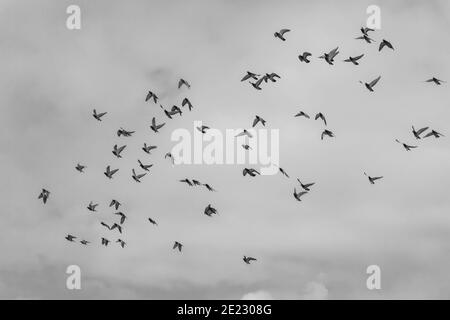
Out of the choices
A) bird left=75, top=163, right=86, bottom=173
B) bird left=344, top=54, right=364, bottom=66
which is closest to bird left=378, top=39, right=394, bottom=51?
bird left=344, top=54, right=364, bottom=66

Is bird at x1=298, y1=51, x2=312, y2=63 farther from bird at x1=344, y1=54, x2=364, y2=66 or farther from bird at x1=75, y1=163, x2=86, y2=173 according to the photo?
bird at x1=75, y1=163, x2=86, y2=173

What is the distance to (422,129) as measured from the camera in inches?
4510

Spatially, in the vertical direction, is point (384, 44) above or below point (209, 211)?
above

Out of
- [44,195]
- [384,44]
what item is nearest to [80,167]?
[44,195]

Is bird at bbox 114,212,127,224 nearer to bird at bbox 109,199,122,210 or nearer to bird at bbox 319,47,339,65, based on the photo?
bird at bbox 109,199,122,210

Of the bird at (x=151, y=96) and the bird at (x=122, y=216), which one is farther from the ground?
the bird at (x=151, y=96)

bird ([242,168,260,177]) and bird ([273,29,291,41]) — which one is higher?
bird ([273,29,291,41])

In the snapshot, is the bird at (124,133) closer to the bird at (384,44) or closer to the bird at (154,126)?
the bird at (154,126)

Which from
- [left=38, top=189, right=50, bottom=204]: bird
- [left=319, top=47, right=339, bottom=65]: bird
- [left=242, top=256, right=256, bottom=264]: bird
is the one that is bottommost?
[left=242, top=256, right=256, bottom=264]: bird

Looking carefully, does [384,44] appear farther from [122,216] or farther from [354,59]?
[122,216]

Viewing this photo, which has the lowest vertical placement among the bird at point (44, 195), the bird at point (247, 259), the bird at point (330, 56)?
the bird at point (247, 259)

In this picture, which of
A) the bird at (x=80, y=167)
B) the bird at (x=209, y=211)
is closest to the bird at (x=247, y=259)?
the bird at (x=209, y=211)
